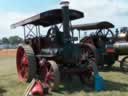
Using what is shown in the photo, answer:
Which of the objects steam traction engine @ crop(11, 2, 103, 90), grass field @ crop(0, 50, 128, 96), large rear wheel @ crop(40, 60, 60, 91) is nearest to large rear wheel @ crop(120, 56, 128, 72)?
grass field @ crop(0, 50, 128, 96)

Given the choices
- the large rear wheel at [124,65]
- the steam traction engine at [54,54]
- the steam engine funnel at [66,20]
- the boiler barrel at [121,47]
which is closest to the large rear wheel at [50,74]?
the steam traction engine at [54,54]

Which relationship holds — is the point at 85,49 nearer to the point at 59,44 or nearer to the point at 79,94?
the point at 59,44

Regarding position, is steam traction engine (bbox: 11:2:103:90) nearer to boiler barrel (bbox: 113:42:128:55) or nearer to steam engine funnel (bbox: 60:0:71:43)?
steam engine funnel (bbox: 60:0:71:43)

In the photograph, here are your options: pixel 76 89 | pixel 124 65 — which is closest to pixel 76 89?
pixel 76 89

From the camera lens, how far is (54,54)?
9.06 meters

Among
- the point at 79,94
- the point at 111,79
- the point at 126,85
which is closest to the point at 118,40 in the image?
the point at 111,79

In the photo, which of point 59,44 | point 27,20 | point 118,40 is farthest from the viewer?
point 118,40

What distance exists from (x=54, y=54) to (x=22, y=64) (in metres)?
1.84

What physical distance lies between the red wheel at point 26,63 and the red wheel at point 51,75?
396 mm

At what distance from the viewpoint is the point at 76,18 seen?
1022 cm

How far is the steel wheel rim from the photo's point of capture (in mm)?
10070

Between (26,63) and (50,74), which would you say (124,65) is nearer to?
(26,63)

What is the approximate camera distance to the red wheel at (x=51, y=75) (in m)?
8.22

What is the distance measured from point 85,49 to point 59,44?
14.8 ft
